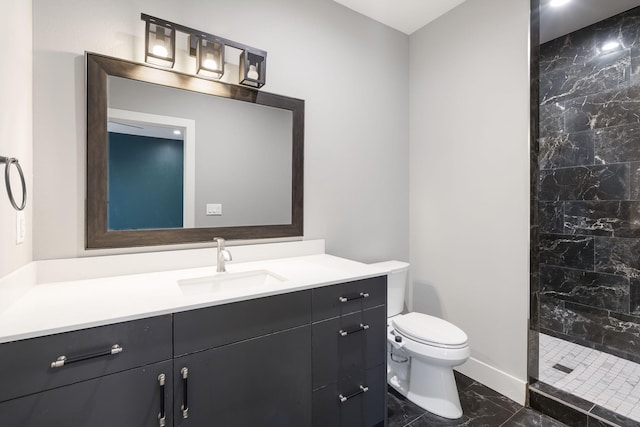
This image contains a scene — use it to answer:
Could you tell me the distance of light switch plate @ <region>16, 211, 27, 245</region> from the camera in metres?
1.15

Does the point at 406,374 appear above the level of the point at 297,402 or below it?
below

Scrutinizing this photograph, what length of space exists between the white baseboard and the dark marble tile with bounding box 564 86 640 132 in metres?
2.14

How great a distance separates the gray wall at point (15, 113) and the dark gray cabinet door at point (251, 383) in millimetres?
738

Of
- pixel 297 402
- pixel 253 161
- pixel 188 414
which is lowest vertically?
pixel 297 402

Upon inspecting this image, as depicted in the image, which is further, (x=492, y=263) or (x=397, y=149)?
(x=397, y=149)

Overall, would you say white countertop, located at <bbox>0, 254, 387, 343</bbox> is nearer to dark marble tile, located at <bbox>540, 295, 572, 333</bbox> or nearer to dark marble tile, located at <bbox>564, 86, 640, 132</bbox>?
dark marble tile, located at <bbox>540, 295, 572, 333</bbox>

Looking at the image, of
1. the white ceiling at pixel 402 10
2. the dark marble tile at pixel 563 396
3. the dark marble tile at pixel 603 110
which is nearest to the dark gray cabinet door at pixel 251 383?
the dark marble tile at pixel 563 396

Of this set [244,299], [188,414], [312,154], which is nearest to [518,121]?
[312,154]

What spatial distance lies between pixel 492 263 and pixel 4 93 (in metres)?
2.61

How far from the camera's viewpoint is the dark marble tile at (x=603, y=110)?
7.59 feet

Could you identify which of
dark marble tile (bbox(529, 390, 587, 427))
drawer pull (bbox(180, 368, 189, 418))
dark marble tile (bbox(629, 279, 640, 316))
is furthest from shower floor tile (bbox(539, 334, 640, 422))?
drawer pull (bbox(180, 368, 189, 418))

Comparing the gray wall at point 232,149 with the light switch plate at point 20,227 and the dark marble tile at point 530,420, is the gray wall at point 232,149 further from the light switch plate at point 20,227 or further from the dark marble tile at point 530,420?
the dark marble tile at point 530,420

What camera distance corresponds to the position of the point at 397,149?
260 cm

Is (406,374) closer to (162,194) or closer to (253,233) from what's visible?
(253,233)
